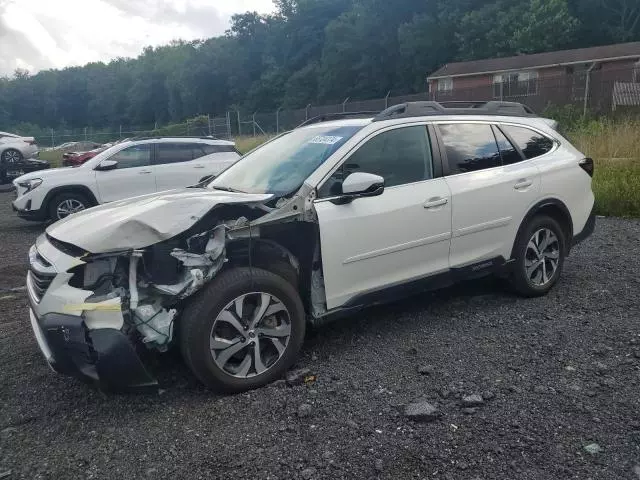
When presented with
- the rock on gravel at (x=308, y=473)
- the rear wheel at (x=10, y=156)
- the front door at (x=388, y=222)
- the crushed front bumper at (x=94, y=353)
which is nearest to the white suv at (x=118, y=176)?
the front door at (x=388, y=222)

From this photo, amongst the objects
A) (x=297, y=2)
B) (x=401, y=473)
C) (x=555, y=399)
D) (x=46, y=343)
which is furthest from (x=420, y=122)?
(x=297, y=2)

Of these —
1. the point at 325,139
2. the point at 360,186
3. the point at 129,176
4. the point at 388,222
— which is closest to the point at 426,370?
the point at 388,222

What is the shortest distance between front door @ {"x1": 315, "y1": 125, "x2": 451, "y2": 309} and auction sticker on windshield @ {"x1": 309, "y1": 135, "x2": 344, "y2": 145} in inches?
8.5

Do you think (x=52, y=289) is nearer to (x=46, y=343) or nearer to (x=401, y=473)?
(x=46, y=343)

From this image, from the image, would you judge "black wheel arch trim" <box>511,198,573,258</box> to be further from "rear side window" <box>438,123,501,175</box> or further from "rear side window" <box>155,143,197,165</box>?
"rear side window" <box>155,143,197,165</box>

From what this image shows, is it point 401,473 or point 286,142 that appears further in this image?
point 286,142

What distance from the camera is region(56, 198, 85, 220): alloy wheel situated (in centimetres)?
988

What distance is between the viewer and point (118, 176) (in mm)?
10203

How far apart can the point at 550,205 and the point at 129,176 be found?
7796 mm

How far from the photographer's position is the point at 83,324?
309 centimetres

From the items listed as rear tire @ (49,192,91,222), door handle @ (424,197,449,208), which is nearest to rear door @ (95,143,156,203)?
rear tire @ (49,192,91,222)

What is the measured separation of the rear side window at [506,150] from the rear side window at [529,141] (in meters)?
0.08

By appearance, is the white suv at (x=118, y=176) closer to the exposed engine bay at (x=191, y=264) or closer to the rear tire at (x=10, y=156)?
the exposed engine bay at (x=191, y=264)

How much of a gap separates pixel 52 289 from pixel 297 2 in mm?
74032
